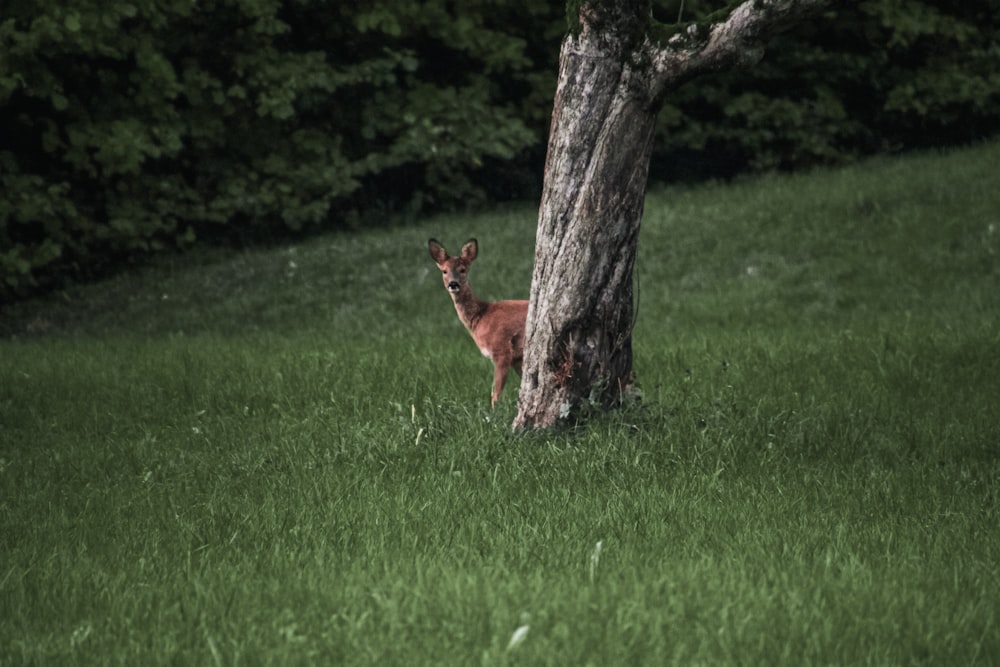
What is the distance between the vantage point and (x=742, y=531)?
5562 millimetres

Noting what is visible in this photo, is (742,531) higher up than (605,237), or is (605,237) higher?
(605,237)

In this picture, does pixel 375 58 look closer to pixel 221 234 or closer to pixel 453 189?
pixel 453 189

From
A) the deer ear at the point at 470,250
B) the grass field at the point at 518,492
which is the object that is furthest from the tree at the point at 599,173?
the deer ear at the point at 470,250

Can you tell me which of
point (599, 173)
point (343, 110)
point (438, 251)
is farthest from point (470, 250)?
Result: point (343, 110)

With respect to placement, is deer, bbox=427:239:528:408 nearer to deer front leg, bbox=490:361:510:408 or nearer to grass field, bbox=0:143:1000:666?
deer front leg, bbox=490:361:510:408

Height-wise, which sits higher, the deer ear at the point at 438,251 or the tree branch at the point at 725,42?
the tree branch at the point at 725,42

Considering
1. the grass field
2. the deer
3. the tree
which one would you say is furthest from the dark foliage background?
the tree

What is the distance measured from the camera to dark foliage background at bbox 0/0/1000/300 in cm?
1612

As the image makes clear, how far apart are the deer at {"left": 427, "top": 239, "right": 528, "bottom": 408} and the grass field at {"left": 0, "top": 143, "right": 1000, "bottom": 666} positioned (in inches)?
13.2

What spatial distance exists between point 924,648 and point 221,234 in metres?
16.0

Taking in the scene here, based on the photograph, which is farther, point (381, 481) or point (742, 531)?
Result: point (381, 481)

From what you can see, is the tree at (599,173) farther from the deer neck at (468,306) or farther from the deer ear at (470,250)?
the deer neck at (468,306)


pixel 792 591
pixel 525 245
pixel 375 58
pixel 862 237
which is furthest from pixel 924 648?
pixel 375 58

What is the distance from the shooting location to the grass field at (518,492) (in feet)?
14.1
